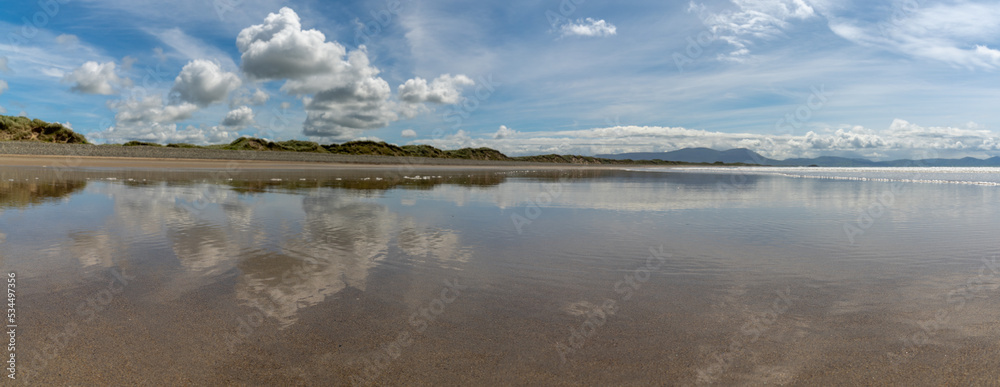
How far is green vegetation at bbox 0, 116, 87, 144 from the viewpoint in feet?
384

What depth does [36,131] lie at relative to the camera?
409 ft

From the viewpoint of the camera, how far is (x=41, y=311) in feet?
16.3

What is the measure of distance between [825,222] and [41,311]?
617 inches

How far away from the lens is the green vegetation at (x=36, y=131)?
4612 inches

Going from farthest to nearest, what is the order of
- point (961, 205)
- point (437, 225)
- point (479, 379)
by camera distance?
point (961, 205) < point (437, 225) < point (479, 379)

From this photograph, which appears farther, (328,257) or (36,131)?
(36,131)

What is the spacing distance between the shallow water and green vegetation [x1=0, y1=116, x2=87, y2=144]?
15160 cm

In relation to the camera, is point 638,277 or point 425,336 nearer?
point 425,336

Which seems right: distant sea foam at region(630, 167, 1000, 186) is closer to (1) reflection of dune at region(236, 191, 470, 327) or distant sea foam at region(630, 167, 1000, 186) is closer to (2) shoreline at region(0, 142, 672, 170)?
(1) reflection of dune at region(236, 191, 470, 327)

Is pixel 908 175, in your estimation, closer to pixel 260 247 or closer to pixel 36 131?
pixel 260 247

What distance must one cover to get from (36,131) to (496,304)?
170 m

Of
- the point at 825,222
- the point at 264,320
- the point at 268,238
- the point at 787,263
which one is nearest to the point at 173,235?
the point at 268,238

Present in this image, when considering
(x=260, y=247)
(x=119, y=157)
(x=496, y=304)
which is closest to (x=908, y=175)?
(x=496, y=304)

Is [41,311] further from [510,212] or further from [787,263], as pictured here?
[510,212]
